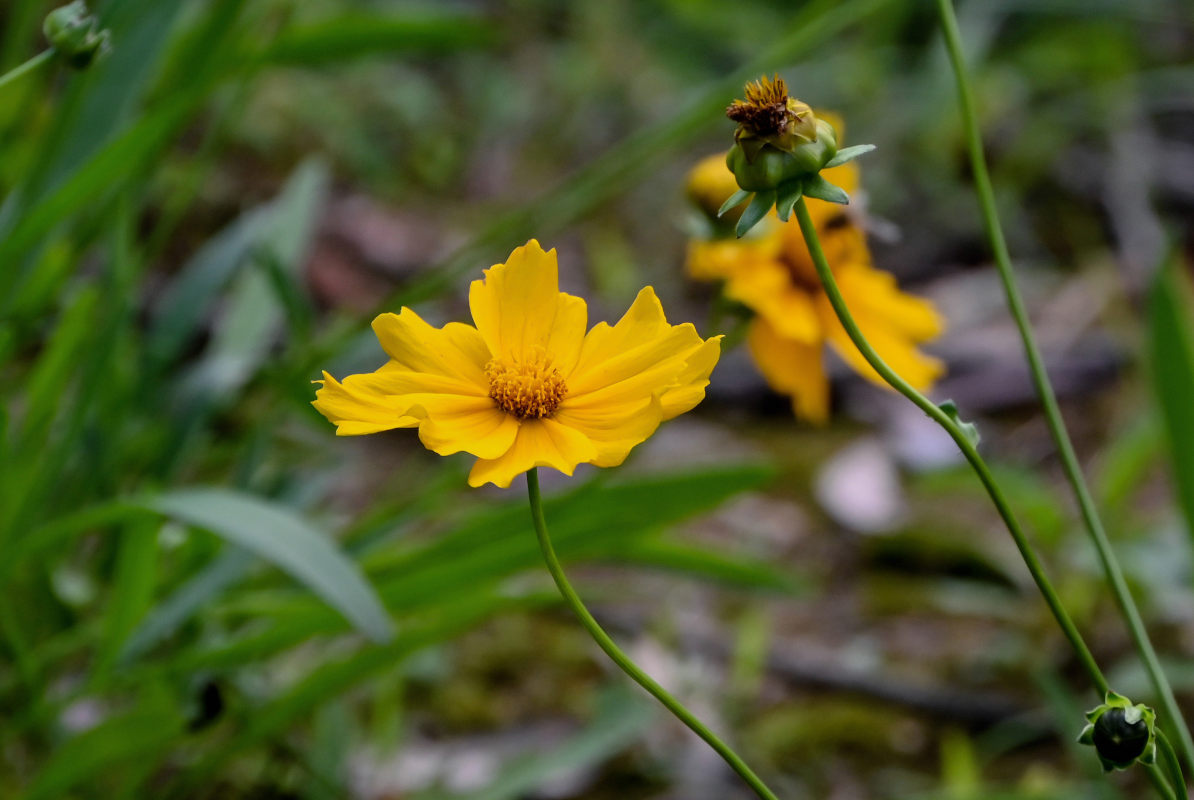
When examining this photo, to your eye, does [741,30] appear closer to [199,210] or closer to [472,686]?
[199,210]

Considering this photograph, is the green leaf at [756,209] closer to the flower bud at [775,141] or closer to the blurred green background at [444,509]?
the flower bud at [775,141]

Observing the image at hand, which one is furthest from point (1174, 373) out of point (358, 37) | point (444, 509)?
point (358, 37)

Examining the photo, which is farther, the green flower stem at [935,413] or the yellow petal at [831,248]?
the yellow petal at [831,248]

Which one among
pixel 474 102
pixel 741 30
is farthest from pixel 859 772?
pixel 741 30

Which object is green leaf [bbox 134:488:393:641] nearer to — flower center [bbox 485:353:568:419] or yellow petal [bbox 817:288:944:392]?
flower center [bbox 485:353:568:419]

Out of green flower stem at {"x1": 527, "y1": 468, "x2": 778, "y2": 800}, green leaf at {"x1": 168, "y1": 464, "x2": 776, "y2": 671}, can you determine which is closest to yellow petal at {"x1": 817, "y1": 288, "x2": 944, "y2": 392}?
green leaf at {"x1": 168, "y1": 464, "x2": 776, "y2": 671}

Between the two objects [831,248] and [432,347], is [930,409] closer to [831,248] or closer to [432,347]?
[432,347]

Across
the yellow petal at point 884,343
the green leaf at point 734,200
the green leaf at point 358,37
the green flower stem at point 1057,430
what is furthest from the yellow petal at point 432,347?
the green leaf at point 358,37
